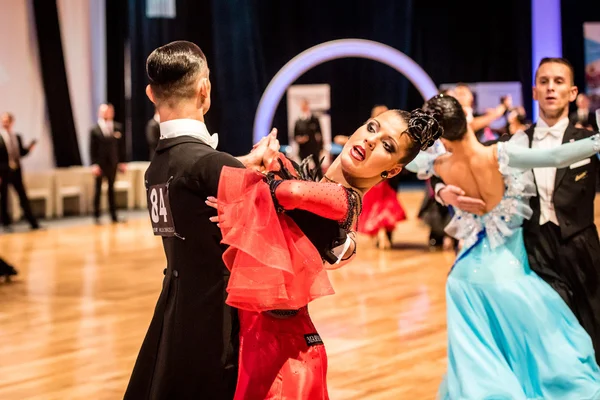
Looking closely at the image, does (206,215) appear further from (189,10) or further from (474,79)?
(474,79)

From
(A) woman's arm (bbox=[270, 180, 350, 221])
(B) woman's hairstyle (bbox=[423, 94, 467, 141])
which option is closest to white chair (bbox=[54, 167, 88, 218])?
(B) woman's hairstyle (bbox=[423, 94, 467, 141])

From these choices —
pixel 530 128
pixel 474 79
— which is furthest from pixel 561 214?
pixel 474 79

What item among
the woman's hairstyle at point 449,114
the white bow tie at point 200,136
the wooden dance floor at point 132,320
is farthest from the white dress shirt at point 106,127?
the white bow tie at point 200,136

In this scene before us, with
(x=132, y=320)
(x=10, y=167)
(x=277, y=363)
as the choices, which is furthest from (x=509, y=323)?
(x=10, y=167)

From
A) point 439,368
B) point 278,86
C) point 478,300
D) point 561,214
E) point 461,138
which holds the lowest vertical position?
point 439,368

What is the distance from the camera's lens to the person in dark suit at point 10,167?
11.6 m

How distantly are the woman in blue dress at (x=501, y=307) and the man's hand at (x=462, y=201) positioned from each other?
37 mm

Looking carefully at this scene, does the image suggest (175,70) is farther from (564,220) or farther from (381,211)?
(381,211)

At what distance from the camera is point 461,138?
3.79 meters

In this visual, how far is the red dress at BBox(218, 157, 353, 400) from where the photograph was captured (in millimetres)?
2080

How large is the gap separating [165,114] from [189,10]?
12.9 meters

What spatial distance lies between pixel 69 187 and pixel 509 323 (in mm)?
10748

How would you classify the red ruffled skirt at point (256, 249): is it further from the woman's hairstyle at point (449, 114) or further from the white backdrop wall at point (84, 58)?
the white backdrop wall at point (84, 58)

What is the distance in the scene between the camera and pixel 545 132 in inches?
159
